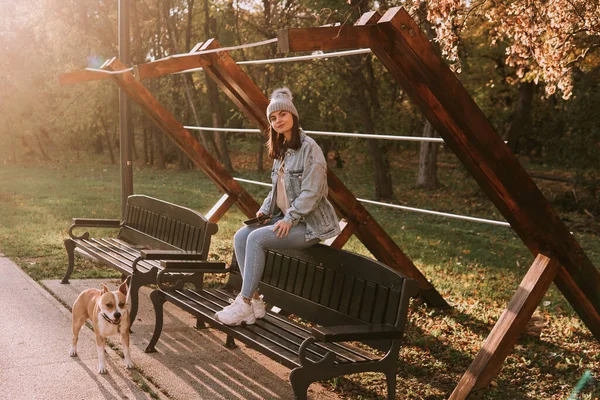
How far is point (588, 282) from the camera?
460 cm

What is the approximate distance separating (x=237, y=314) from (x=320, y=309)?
592 millimetres

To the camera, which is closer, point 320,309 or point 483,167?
point 483,167

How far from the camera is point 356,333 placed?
400cm

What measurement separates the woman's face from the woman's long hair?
0.10 feet

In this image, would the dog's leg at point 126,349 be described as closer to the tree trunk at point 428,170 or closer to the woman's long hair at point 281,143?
the woman's long hair at point 281,143

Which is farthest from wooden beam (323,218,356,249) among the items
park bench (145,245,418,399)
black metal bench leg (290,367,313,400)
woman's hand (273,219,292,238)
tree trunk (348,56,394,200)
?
tree trunk (348,56,394,200)

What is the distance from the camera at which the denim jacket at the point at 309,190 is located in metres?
4.80

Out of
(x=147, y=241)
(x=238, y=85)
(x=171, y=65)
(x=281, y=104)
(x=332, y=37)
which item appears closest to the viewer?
(x=332, y=37)

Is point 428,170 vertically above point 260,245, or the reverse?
point 260,245

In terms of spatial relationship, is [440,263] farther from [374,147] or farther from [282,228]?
[374,147]

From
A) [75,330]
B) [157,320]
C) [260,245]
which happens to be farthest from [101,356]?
[260,245]

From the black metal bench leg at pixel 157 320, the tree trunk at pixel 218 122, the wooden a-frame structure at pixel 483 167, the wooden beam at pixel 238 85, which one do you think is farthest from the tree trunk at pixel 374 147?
the wooden a-frame structure at pixel 483 167

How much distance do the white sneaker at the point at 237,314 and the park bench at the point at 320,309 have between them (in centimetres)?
4

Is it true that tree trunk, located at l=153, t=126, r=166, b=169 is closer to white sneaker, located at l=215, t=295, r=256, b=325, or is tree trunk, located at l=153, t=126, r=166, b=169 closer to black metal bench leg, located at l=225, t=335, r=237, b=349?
black metal bench leg, located at l=225, t=335, r=237, b=349
